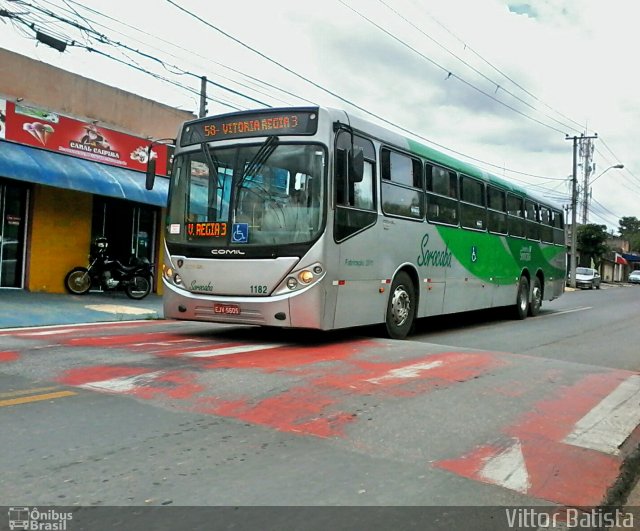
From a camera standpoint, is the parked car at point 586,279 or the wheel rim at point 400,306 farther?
the parked car at point 586,279

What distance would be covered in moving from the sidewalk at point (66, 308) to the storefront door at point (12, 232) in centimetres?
47

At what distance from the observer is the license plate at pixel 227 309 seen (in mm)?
8320

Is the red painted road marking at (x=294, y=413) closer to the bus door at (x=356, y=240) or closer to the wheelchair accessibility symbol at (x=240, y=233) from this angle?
the bus door at (x=356, y=240)

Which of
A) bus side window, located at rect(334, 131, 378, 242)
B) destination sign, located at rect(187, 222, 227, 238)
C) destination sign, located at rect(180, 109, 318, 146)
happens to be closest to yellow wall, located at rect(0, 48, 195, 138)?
destination sign, located at rect(180, 109, 318, 146)

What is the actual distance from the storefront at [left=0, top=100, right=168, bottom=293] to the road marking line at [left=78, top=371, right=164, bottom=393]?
27.7ft

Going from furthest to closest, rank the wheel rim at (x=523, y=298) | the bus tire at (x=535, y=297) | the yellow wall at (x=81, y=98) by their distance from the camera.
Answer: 1. the bus tire at (x=535, y=297)
2. the wheel rim at (x=523, y=298)
3. the yellow wall at (x=81, y=98)

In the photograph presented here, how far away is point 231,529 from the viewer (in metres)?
3.00

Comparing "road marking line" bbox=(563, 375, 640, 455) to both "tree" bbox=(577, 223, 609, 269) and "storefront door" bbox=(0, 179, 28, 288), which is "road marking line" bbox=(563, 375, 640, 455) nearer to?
"storefront door" bbox=(0, 179, 28, 288)

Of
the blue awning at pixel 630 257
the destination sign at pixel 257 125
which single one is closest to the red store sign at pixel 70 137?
the destination sign at pixel 257 125

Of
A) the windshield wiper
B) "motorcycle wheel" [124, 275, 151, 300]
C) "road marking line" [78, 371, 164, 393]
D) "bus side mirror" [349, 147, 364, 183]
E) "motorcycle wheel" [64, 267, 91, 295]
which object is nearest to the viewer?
"road marking line" [78, 371, 164, 393]

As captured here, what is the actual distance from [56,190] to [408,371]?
11.4 meters

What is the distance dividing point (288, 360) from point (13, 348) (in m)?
3.47

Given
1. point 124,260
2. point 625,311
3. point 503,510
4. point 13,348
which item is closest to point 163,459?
point 503,510

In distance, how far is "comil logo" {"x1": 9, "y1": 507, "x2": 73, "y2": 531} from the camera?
115 inches
